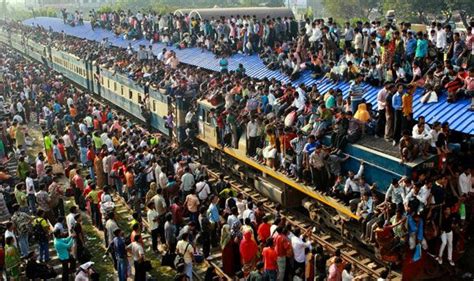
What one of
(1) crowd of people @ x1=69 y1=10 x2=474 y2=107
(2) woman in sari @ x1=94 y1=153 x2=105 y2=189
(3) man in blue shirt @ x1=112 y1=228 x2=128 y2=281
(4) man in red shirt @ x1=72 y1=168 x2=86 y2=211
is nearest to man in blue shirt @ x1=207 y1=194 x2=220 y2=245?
(3) man in blue shirt @ x1=112 y1=228 x2=128 y2=281

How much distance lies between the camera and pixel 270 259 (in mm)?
9562

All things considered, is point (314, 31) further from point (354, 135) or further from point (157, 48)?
point (157, 48)

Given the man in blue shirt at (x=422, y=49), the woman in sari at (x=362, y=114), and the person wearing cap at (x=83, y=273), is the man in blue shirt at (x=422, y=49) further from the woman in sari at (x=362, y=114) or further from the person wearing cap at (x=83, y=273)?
the person wearing cap at (x=83, y=273)

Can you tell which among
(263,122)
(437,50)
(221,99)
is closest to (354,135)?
(263,122)

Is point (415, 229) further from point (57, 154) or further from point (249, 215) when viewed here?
point (57, 154)

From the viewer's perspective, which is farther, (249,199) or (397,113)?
(249,199)

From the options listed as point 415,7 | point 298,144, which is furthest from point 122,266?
point 415,7

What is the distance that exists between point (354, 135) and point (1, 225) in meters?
8.13

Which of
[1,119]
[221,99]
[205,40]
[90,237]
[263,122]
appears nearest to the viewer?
[90,237]

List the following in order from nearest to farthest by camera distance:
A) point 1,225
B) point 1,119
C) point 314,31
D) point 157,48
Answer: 1. point 1,225
2. point 314,31
3. point 1,119
4. point 157,48

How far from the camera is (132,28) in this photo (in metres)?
31.7

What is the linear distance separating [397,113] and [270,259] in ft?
15.0

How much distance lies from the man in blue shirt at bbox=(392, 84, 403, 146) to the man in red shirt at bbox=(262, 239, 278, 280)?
3960 mm

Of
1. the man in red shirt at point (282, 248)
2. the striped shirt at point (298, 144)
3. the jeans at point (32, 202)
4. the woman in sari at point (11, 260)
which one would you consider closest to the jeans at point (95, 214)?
the jeans at point (32, 202)
